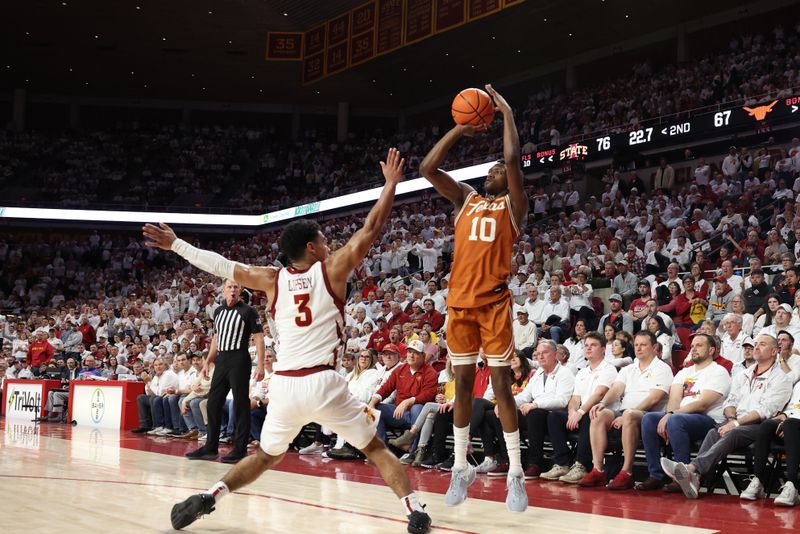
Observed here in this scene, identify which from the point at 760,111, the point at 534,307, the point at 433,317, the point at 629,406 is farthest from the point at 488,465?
the point at 760,111

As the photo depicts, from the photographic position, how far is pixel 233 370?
26.5 ft

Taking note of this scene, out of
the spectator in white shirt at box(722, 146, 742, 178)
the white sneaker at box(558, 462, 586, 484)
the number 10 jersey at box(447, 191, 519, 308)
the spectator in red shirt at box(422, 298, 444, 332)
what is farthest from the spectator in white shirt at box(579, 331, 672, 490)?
the spectator in white shirt at box(722, 146, 742, 178)

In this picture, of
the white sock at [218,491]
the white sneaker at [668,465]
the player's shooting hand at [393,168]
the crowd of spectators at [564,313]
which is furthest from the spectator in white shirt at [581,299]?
the white sock at [218,491]

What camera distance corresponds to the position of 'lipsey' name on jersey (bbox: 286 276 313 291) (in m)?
4.27

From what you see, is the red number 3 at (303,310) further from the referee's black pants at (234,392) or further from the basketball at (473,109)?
the referee's black pants at (234,392)

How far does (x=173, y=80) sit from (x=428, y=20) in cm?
1505

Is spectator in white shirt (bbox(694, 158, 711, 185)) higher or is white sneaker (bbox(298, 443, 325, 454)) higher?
spectator in white shirt (bbox(694, 158, 711, 185))

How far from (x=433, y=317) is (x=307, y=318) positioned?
26.0 ft

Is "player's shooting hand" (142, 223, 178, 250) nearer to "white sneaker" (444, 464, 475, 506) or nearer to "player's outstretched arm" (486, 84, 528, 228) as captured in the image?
"player's outstretched arm" (486, 84, 528, 228)

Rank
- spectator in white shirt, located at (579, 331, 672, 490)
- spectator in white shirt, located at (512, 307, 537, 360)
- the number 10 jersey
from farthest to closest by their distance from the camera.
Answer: spectator in white shirt, located at (512, 307, 537, 360)
spectator in white shirt, located at (579, 331, 672, 490)
the number 10 jersey

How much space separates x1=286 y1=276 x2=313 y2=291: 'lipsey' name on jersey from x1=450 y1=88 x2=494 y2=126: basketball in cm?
141

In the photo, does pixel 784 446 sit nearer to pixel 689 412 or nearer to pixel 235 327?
pixel 689 412

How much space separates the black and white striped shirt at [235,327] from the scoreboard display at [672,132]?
473 inches

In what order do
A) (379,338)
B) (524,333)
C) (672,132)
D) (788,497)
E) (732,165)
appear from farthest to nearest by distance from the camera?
(672,132)
(732,165)
(379,338)
(524,333)
(788,497)
